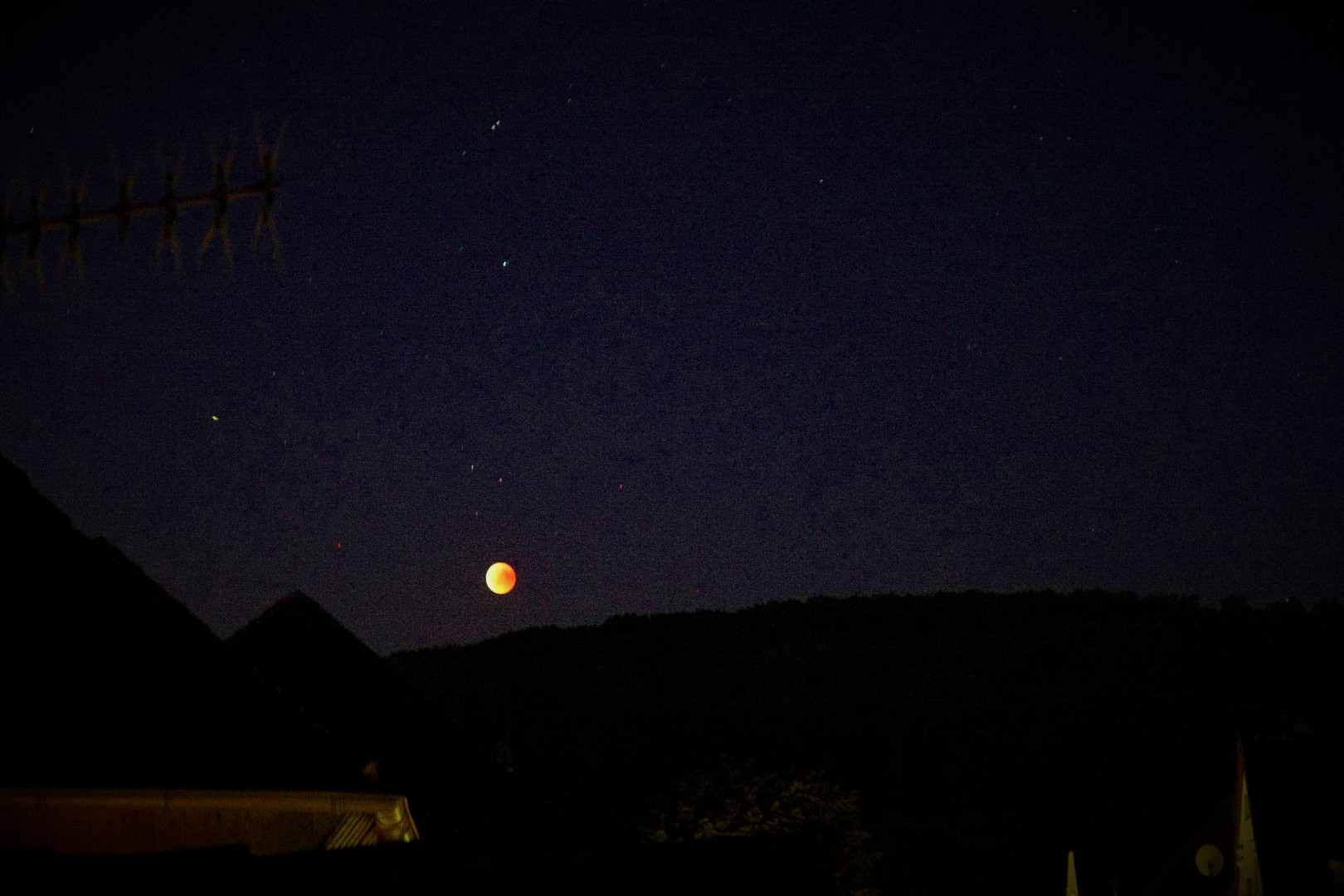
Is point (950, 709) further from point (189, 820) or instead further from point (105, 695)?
point (105, 695)

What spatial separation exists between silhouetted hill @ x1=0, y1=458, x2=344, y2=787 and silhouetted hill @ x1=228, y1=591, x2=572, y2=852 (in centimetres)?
339

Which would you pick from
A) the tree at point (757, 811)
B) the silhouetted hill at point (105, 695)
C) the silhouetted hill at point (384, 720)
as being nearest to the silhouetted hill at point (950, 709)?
the tree at point (757, 811)

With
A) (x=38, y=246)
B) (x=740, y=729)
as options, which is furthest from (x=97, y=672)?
(x=740, y=729)

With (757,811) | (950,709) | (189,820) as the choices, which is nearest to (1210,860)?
(189,820)

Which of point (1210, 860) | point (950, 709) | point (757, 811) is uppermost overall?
point (1210, 860)

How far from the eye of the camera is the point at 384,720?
40.9 ft

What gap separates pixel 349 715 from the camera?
12070 mm

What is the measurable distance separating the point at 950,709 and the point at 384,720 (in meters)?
62.9

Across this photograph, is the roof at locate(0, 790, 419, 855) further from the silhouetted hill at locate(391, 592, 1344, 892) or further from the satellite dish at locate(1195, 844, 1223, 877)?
the silhouetted hill at locate(391, 592, 1344, 892)

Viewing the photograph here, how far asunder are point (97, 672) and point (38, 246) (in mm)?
2566

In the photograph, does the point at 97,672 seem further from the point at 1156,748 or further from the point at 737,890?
the point at 1156,748

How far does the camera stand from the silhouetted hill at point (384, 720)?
11453mm

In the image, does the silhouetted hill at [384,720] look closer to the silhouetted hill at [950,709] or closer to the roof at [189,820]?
the roof at [189,820]

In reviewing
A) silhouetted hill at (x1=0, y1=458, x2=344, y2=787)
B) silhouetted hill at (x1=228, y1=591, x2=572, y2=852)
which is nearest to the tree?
silhouetted hill at (x1=228, y1=591, x2=572, y2=852)
